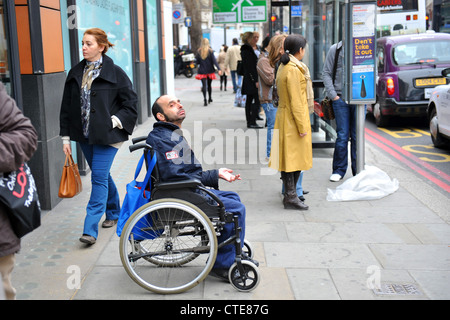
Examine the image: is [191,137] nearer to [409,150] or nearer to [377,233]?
[409,150]

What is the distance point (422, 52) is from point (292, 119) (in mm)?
6908

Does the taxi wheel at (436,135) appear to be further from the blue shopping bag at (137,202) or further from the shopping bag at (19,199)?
the shopping bag at (19,199)

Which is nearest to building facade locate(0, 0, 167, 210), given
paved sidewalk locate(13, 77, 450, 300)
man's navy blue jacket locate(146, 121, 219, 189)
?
paved sidewalk locate(13, 77, 450, 300)

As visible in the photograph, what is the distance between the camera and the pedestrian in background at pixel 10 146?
94.3 inches

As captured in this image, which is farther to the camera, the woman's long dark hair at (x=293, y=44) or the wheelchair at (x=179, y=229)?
the woman's long dark hair at (x=293, y=44)

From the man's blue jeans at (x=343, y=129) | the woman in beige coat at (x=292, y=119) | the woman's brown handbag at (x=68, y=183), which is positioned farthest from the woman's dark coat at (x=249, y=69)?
the woman's brown handbag at (x=68, y=183)

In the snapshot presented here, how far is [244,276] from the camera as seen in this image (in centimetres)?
373

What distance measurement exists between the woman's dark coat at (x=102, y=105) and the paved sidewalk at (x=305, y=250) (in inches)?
35.4

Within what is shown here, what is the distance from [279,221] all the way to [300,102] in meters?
1.15

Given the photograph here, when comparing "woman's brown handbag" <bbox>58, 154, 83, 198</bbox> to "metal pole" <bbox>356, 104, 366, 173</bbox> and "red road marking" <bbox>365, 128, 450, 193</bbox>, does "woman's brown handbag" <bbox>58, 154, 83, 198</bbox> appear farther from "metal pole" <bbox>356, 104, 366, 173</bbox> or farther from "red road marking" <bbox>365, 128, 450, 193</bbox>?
"red road marking" <bbox>365, 128, 450, 193</bbox>

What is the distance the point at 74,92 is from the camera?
4.75 m

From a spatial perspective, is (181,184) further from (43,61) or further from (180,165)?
(43,61)

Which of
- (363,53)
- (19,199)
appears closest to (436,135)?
(363,53)

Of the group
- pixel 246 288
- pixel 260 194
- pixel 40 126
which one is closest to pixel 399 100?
pixel 260 194
